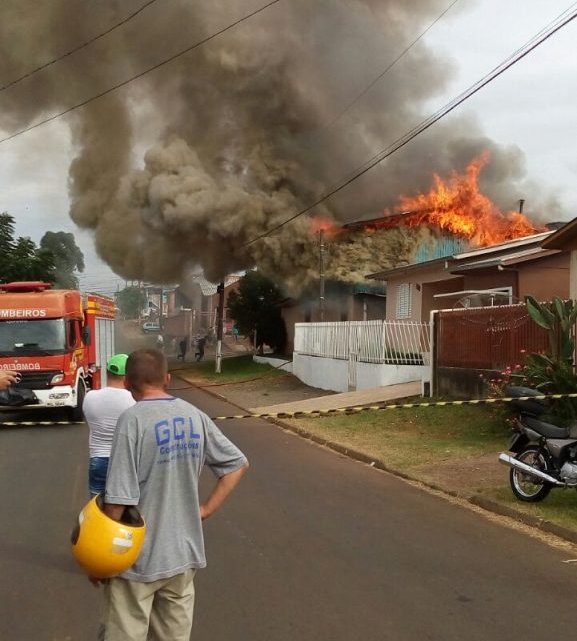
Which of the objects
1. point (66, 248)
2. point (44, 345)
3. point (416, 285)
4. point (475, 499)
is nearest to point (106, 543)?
point (475, 499)

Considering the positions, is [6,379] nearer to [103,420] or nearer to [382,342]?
[103,420]

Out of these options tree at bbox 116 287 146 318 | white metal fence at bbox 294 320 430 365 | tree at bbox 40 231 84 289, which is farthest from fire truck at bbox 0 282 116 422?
tree at bbox 116 287 146 318

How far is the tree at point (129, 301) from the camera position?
98688 millimetres

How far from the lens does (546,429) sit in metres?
7.23

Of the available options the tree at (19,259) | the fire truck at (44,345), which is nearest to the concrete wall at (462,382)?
the fire truck at (44,345)

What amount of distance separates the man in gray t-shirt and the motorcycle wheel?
5098mm

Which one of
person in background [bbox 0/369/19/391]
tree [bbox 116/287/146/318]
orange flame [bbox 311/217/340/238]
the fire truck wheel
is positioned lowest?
the fire truck wheel

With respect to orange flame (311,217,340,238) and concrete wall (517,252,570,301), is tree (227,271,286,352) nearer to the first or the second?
orange flame (311,217,340,238)

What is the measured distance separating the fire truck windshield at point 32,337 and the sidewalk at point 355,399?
15.7 feet

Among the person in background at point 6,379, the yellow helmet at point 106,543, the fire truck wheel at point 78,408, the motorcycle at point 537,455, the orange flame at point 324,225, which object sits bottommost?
the fire truck wheel at point 78,408

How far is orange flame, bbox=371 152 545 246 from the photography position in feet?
101

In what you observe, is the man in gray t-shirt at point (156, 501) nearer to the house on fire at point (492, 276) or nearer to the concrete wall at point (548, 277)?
the house on fire at point (492, 276)

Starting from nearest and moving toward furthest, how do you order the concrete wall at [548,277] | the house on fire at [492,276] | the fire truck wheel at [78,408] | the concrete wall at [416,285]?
the fire truck wheel at [78,408]
the concrete wall at [548,277]
the house on fire at [492,276]
the concrete wall at [416,285]

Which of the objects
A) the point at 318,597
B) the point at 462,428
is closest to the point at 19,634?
the point at 318,597
